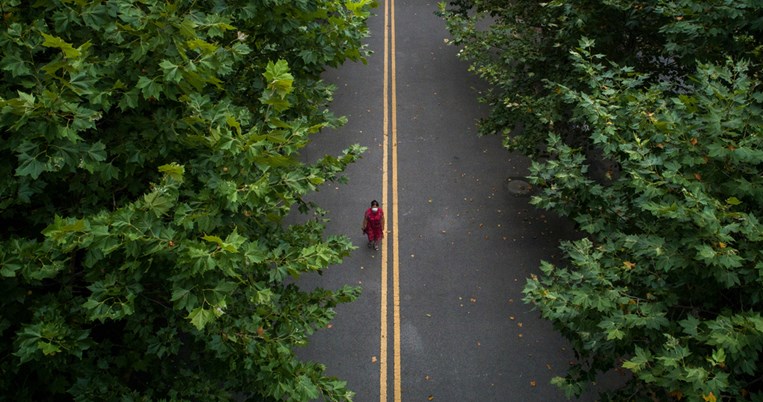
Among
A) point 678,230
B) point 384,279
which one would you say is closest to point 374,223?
point 384,279

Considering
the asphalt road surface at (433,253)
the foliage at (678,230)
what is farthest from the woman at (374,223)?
the foliage at (678,230)

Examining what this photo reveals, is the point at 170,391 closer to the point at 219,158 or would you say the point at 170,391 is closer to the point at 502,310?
the point at 219,158

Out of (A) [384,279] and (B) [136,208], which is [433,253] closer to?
(A) [384,279]

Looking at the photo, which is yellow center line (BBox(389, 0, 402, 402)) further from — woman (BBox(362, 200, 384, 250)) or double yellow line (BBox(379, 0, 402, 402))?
woman (BBox(362, 200, 384, 250))

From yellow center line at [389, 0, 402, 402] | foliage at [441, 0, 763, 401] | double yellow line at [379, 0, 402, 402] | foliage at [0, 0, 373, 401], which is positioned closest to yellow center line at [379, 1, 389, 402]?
double yellow line at [379, 0, 402, 402]

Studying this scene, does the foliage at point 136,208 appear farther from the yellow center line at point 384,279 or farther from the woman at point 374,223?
the woman at point 374,223

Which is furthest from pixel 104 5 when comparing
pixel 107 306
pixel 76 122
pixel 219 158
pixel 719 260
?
pixel 719 260
